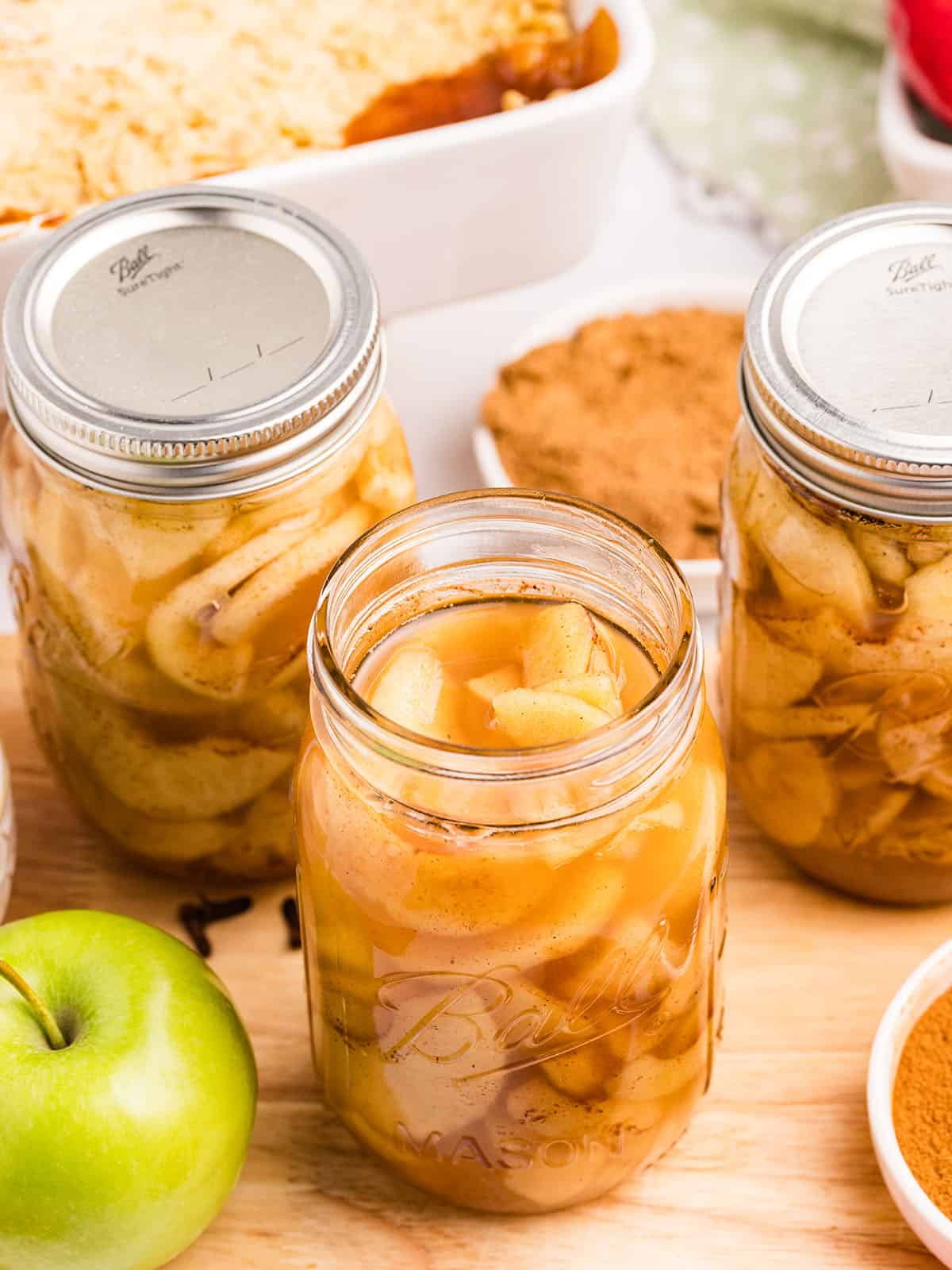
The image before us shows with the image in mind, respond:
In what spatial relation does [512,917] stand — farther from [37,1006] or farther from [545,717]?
[37,1006]

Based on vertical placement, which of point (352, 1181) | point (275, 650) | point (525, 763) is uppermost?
point (525, 763)

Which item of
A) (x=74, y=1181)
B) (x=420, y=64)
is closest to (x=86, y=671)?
(x=74, y=1181)

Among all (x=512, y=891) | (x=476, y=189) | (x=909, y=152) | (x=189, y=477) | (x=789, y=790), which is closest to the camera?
(x=512, y=891)

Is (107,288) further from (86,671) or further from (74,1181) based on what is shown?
(74,1181)

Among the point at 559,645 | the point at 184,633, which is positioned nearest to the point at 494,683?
the point at 559,645

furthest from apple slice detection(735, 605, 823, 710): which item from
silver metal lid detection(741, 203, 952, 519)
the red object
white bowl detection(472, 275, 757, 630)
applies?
the red object
